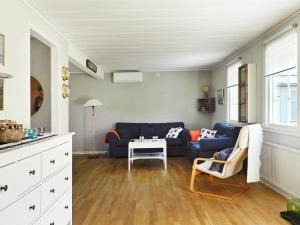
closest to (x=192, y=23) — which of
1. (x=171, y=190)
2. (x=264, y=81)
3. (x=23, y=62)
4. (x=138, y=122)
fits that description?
(x=264, y=81)

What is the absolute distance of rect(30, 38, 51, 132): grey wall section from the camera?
3.85m

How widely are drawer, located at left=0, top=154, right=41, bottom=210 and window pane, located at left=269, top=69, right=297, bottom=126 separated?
3180 millimetres

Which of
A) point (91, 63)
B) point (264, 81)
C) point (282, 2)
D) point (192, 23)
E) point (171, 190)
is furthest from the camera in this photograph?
point (91, 63)

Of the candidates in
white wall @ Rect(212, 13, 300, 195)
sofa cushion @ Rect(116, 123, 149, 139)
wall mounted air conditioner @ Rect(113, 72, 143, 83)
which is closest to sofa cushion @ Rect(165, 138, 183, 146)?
sofa cushion @ Rect(116, 123, 149, 139)

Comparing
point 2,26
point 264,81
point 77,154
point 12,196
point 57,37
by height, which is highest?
point 57,37

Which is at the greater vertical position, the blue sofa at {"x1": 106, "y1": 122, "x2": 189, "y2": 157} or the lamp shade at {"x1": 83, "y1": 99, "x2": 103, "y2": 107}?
the lamp shade at {"x1": 83, "y1": 99, "x2": 103, "y2": 107}

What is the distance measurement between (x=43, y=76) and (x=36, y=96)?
0.38m

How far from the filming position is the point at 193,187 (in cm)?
377

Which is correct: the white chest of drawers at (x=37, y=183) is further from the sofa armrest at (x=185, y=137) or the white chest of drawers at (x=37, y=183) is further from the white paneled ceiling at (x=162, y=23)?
the sofa armrest at (x=185, y=137)

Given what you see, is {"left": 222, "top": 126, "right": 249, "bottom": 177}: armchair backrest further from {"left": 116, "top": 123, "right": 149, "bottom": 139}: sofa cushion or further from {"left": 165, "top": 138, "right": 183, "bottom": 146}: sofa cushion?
{"left": 116, "top": 123, "right": 149, "bottom": 139}: sofa cushion

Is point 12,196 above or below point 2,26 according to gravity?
below

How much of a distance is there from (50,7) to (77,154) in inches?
199

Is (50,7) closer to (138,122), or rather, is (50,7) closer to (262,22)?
(262,22)

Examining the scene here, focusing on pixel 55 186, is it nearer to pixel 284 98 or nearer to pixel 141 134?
pixel 284 98
